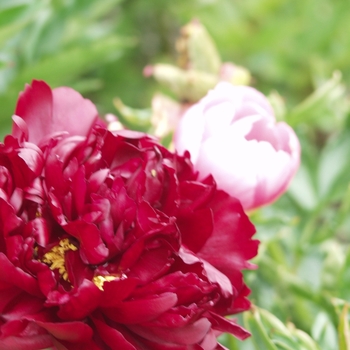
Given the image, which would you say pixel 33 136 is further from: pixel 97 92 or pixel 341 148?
pixel 97 92

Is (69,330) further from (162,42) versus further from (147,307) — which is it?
(162,42)

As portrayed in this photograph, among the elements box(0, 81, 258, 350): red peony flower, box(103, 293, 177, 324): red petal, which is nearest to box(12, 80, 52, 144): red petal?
box(0, 81, 258, 350): red peony flower

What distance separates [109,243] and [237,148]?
0.10 metres

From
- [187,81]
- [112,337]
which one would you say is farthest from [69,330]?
[187,81]

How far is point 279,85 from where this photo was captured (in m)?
0.78

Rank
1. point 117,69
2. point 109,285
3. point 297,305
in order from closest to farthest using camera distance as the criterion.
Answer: point 109,285 → point 297,305 → point 117,69

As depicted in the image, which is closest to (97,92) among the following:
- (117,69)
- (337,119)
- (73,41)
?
(117,69)

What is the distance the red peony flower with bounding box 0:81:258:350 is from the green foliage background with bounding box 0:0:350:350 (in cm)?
8

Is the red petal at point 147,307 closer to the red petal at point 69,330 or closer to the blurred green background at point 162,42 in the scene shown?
the red petal at point 69,330

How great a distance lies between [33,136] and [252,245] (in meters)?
0.13

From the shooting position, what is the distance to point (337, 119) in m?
0.53

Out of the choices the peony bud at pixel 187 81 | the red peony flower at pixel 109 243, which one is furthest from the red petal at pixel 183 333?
the peony bud at pixel 187 81

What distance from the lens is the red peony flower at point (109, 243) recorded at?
0.76 ft

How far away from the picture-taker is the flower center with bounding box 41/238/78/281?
0.25m
